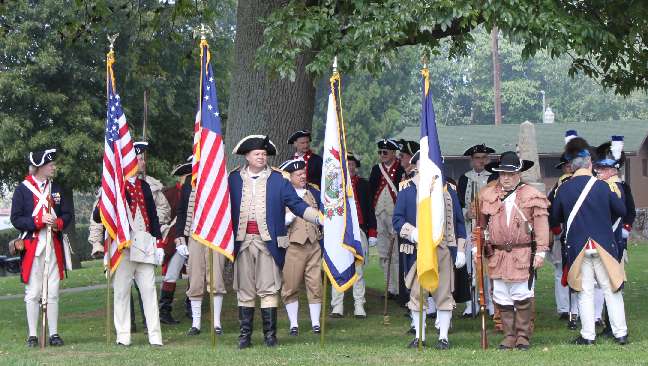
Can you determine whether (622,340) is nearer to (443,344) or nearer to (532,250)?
(532,250)

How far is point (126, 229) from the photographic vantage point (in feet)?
40.8

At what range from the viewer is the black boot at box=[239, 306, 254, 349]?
12000 mm

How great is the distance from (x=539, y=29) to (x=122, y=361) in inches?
220

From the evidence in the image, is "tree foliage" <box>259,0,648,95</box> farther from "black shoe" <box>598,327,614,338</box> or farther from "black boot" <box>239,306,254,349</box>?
"black shoe" <box>598,327,614,338</box>

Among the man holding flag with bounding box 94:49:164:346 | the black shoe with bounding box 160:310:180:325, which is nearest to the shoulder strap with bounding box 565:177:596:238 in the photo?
the man holding flag with bounding box 94:49:164:346

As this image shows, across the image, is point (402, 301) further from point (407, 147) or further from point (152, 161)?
point (152, 161)

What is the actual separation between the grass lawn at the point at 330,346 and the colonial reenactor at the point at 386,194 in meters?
0.75

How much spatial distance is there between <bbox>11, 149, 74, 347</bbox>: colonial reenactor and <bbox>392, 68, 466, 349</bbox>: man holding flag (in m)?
3.74

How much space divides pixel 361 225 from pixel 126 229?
3977mm

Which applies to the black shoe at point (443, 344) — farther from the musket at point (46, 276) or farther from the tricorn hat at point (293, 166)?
the musket at point (46, 276)

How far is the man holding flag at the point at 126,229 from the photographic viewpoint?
12.5m

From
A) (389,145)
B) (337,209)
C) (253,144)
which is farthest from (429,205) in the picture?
(389,145)

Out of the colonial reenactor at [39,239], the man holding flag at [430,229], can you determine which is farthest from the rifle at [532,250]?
the colonial reenactor at [39,239]

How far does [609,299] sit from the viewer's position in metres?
12.0
